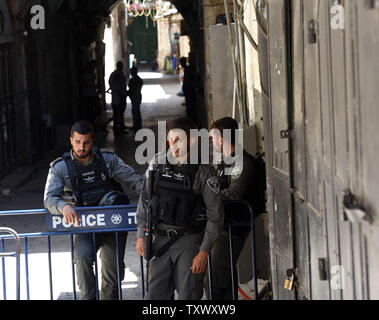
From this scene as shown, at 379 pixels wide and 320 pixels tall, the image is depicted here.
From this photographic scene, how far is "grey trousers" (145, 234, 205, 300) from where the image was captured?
5430 millimetres

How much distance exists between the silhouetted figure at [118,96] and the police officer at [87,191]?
14.3 meters

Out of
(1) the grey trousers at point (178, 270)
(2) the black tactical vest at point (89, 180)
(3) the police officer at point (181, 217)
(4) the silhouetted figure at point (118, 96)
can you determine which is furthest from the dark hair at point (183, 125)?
(4) the silhouetted figure at point (118, 96)

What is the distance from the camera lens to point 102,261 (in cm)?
630

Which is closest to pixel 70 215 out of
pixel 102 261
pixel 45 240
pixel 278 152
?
pixel 102 261

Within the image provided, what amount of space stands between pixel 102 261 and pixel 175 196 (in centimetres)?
127

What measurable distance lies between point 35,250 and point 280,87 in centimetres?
471

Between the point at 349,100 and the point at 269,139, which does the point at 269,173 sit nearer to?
the point at 269,139

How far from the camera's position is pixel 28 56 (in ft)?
51.1

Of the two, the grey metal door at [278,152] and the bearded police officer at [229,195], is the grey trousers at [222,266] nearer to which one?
the bearded police officer at [229,195]

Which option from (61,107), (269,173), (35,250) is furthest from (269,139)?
(61,107)

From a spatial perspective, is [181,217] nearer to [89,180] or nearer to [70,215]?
[70,215]
